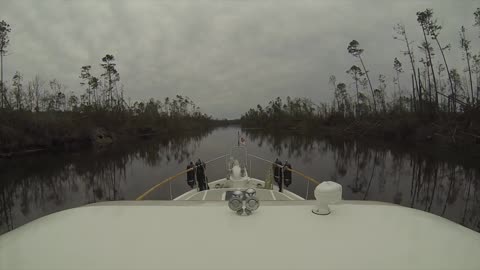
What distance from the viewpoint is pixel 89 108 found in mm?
33969

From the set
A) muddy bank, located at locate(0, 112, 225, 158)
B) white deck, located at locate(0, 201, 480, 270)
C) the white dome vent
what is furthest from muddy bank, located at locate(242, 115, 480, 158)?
muddy bank, located at locate(0, 112, 225, 158)

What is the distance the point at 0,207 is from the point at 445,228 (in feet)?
41.9

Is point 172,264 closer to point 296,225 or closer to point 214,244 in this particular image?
point 214,244

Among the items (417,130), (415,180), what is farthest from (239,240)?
(417,130)

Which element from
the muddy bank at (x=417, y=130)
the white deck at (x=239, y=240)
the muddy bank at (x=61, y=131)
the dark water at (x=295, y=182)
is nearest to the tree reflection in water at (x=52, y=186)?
the dark water at (x=295, y=182)

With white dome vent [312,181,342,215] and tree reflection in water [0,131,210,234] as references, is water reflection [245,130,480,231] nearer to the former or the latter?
white dome vent [312,181,342,215]

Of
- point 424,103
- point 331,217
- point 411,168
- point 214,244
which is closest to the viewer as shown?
point 214,244

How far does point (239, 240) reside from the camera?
148 centimetres

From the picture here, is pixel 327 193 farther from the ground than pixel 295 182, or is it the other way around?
pixel 327 193

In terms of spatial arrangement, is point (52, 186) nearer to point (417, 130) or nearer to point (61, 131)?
point (61, 131)

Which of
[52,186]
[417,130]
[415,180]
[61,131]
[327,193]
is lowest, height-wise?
[52,186]

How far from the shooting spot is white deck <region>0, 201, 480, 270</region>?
1287 mm

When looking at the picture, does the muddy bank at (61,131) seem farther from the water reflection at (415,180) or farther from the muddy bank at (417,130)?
the muddy bank at (417,130)

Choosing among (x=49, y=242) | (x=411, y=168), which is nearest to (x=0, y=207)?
(x=49, y=242)
